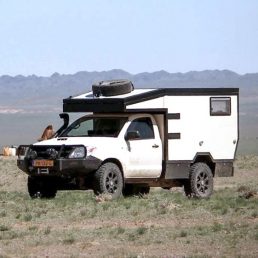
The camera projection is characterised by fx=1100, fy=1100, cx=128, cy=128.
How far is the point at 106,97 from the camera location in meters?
22.0

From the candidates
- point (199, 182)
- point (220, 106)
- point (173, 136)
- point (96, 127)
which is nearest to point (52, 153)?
point (96, 127)

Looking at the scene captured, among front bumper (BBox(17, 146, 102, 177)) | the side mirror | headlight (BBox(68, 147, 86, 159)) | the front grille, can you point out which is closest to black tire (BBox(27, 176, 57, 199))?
the front grille

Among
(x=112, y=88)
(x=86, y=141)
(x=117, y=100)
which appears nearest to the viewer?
(x=86, y=141)

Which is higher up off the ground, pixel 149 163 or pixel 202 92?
pixel 202 92

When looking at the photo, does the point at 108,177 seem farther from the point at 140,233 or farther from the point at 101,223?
the point at 140,233

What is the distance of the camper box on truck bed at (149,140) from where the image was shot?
2120cm

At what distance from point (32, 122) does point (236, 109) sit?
12998 centimetres

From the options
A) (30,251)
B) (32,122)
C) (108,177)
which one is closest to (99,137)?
(108,177)

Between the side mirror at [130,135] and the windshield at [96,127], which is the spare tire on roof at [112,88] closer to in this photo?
the windshield at [96,127]

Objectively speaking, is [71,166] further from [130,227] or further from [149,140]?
[130,227]

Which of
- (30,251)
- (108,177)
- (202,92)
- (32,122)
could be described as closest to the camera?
(30,251)

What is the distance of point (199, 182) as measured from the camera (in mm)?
23219

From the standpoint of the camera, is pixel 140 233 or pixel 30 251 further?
pixel 140 233

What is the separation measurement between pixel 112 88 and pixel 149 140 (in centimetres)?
129
